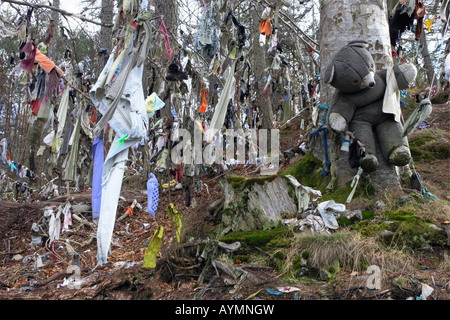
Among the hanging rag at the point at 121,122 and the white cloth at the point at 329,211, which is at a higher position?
the hanging rag at the point at 121,122

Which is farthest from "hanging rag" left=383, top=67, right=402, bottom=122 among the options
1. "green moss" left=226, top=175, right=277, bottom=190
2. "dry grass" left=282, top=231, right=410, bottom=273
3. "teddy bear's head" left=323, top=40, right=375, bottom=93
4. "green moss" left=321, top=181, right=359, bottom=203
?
"dry grass" left=282, top=231, right=410, bottom=273

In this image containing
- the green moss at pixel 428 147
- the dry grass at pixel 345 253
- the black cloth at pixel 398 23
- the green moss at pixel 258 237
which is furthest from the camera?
the green moss at pixel 428 147

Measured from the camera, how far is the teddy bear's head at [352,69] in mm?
3494

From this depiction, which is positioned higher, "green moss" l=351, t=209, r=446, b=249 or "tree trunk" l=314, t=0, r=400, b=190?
"tree trunk" l=314, t=0, r=400, b=190

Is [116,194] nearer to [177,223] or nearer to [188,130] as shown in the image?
[177,223]

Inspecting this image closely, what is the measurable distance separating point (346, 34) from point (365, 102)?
44.0 inches

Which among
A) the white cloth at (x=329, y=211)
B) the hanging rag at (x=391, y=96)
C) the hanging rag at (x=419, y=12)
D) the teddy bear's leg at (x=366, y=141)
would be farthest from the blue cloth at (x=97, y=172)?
the hanging rag at (x=419, y=12)

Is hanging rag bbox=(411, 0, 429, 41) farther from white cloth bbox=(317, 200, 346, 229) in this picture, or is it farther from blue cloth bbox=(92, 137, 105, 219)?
blue cloth bbox=(92, 137, 105, 219)

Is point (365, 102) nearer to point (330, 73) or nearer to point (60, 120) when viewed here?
point (330, 73)

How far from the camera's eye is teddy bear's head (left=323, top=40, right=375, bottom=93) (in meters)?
3.49

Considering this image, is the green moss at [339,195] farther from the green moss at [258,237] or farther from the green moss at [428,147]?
the green moss at [428,147]

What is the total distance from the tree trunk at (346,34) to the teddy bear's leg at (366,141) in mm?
183

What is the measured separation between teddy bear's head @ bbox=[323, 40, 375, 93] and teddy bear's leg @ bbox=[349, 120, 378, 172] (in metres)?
0.42
